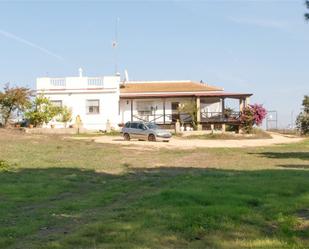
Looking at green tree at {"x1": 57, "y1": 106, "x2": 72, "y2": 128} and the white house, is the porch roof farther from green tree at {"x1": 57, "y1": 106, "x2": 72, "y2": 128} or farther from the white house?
green tree at {"x1": 57, "y1": 106, "x2": 72, "y2": 128}

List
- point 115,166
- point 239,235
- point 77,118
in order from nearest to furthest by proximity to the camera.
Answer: point 239,235, point 115,166, point 77,118

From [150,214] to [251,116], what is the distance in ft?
148

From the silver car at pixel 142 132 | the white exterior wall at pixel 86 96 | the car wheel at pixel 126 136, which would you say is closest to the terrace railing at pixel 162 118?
the white exterior wall at pixel 86 96

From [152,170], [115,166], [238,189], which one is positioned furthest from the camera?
[115,166]

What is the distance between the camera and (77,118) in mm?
54812

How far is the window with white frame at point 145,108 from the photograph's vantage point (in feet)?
190

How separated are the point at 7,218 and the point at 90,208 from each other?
172 centimetres

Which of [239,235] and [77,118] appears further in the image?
[77,118]

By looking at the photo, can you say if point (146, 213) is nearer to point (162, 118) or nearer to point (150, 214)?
point (150, 214)

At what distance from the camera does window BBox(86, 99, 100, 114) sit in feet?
186

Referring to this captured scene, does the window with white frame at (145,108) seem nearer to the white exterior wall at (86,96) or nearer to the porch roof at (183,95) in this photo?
the porch roof at (183,95)

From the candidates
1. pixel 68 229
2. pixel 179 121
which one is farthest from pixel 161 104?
pixel 68 229

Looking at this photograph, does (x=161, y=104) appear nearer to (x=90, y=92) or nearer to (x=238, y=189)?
(x=90, y=92)

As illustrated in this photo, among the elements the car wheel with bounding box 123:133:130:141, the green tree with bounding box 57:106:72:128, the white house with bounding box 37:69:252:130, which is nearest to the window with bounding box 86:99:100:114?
the white house with bounding box 37:69:252:130
